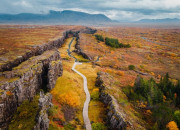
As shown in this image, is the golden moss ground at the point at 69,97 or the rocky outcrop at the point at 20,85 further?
the golden moss ground at the point at 69,97

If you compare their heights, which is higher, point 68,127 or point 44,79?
point 44,79

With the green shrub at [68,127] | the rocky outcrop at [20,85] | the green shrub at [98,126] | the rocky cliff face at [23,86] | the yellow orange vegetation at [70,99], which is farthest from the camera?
the yellow orange vegetation at [70,99]

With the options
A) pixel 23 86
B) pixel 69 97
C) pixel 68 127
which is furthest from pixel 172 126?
pixel 23 86

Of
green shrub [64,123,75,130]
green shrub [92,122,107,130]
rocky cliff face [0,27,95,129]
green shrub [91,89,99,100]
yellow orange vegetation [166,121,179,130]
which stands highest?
rocky cliff face [0,27,95,129]

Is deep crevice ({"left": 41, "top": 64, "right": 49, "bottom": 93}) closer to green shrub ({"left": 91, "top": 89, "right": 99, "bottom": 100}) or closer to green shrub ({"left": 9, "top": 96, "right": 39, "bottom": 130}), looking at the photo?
green shrub ({"left": 9, "top": 96, "right": 39, "bottom": 130})

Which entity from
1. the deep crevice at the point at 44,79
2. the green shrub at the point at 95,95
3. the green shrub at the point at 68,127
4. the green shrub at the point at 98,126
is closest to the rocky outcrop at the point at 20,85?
the deep crevice at the point at 44,79

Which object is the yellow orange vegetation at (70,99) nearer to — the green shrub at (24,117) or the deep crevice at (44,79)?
the deep crevice at (44,79)

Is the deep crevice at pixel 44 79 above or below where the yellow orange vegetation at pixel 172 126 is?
above

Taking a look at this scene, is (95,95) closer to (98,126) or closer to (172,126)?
(98,126)

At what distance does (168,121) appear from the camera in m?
49.3

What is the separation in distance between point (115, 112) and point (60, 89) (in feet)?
90.4

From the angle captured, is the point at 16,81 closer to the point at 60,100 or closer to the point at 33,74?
the point at 33,74

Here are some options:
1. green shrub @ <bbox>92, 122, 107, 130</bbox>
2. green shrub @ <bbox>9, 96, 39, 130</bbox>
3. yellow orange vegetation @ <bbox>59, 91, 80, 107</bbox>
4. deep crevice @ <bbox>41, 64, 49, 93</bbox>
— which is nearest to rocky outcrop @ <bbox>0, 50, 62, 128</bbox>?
deep crevice @ <bbox>41, 64, 49, 93</bbox>

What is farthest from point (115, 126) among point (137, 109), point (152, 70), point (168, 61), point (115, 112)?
point (168, 61)
